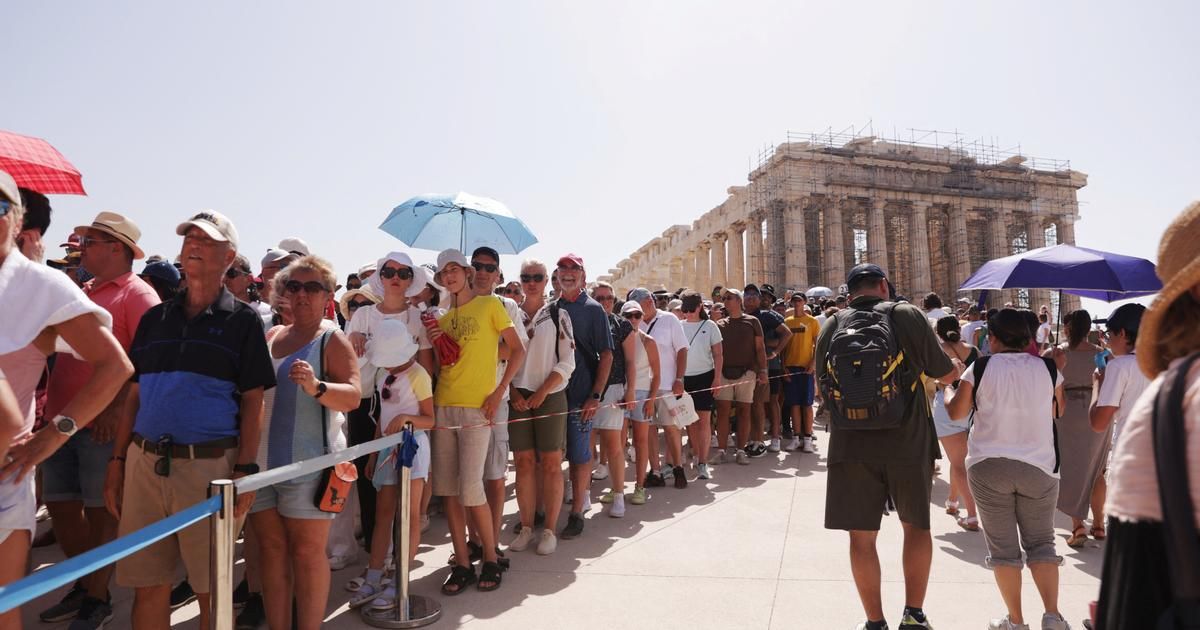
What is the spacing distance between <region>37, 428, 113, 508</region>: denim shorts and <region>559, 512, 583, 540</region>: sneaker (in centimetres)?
314

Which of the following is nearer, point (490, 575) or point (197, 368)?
point (197, 368)

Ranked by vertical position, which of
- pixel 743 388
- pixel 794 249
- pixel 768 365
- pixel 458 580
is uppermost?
pixel 794 249

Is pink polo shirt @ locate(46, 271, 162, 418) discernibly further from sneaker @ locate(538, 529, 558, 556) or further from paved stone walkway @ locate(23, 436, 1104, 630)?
sneaker @ locate(538, 529, 558, 556)

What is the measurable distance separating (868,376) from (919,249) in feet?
114

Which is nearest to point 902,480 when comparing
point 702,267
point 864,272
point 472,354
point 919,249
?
point 864,272

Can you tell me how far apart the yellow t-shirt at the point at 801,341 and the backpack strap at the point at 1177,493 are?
7888mm

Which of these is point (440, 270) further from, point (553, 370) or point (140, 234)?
point (140, 234)

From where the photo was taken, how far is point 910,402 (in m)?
3.41

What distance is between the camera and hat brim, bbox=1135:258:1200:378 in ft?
4.21

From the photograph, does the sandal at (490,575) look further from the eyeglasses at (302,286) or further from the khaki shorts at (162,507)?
the eyeglasses at (302,286)

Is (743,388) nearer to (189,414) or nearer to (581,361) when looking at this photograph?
(581,361)

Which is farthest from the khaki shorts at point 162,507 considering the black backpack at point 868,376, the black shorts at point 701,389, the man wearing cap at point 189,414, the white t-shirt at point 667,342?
the black shorts at point 701,389

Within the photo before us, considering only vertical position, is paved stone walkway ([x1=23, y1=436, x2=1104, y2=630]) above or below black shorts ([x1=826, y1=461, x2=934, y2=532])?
below

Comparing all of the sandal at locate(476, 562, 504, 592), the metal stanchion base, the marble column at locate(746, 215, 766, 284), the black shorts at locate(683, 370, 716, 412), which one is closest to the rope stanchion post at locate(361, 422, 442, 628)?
the metal stanchion base
